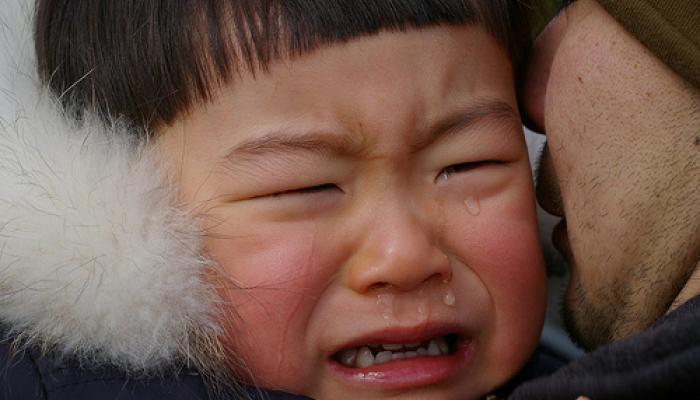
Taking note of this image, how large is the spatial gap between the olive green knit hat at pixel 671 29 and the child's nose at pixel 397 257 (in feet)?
1.67

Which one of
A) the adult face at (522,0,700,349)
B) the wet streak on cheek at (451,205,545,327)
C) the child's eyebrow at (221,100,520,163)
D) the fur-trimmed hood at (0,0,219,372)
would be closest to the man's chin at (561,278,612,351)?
the adult face at (522,0,700,349)

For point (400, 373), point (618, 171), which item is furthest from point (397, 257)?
point (618, 171)

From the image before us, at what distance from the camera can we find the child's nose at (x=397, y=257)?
5.14ft

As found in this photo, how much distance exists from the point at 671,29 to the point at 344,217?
2.12ft

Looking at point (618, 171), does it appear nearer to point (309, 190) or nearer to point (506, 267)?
point (506, 267)

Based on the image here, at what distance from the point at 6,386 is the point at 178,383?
0.27 m

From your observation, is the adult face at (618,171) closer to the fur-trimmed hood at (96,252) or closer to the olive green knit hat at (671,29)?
the olive green knit hat at (671,29)

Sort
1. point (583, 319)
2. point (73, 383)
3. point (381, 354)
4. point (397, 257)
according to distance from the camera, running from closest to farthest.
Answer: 1. point (73, 383)
2. point (397, 257)
3. point (381, 354)
4. point (583, 319)

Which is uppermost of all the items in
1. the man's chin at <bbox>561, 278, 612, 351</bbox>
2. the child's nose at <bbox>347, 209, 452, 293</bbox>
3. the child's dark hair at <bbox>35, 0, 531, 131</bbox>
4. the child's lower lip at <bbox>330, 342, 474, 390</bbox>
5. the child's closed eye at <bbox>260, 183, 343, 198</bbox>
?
the child's dark hair at <bbox>35, 0, 531, 131</bbox>

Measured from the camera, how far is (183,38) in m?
1.64

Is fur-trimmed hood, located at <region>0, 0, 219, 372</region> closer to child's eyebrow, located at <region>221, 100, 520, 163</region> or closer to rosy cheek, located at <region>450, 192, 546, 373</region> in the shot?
child's eyebrow, located at <region>221, 100, 520, 163</region>

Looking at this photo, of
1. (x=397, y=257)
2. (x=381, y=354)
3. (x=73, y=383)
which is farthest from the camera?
(x=381, y=354)

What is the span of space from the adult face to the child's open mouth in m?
0.35

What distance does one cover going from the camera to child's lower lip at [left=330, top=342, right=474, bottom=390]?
1.62m
